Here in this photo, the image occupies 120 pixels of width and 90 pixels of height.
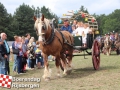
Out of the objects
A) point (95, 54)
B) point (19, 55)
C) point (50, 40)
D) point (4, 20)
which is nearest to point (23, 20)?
point (4, 20)

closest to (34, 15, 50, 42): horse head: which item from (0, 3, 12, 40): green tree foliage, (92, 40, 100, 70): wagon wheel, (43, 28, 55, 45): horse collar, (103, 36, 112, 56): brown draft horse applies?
(43, 28, 55, 45): horse collar

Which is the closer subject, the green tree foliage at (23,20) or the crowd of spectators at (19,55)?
the crowd of spectators at (19,55)

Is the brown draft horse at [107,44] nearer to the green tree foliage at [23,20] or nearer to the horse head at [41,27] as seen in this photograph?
the horse head at [41,27]

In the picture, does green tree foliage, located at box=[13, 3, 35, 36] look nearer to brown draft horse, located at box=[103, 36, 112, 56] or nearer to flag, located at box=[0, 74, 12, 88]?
brown draft horse, located at box=[103, 36, 112, 56]

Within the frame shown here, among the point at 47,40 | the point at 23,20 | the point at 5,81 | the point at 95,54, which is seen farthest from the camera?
the point at 23,20

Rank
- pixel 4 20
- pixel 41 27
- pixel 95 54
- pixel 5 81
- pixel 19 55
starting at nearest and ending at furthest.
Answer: pixel 5 81
pixel 41 27
pixel 95 54
pixel 19 55
pixel 4 20

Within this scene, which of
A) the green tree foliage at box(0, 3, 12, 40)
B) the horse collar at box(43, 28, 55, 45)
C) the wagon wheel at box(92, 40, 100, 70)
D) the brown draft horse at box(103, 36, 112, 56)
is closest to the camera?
the horse collar at box(43, 28, 55, 45)

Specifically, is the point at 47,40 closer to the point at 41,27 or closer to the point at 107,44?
the point at 41,27

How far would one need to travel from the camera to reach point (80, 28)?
36.4 feet

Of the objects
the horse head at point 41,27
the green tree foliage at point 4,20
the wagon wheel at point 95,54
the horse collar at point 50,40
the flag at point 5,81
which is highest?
the green tree foliage at point 4,20

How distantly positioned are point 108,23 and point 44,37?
11439cm

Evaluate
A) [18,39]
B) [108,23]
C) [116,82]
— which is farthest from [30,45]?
[108,23]

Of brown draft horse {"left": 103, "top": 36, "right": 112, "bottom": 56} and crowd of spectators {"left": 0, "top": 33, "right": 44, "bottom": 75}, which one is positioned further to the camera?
brown draft horse {"left": 103, "top": 36, "right": 112, "bottom": 56}

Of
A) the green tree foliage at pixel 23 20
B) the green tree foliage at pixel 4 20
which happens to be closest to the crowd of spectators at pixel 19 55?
the green tree foliage at pixel 4 20
